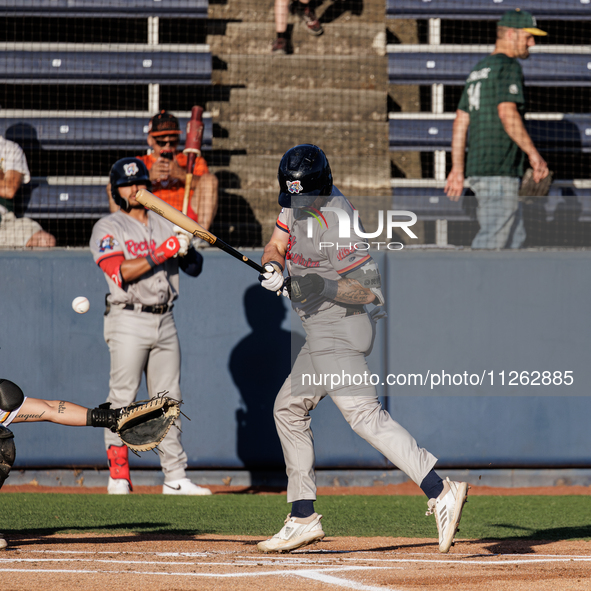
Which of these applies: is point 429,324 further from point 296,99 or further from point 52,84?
point 52,84

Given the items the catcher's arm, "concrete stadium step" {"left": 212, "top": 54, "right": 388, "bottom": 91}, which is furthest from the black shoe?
the catcher's arm

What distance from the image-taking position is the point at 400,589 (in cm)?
306

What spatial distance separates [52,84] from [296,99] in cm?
255

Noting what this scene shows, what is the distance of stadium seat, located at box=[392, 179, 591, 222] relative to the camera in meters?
7.18

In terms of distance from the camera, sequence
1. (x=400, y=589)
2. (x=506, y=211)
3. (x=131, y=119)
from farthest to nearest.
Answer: (x=131, y=119) < (x=506, y=211) < (x=400, y=589)

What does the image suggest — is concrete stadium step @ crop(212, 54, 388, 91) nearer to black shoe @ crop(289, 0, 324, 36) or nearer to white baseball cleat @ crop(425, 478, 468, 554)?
black shoe @ crop(289, 0, 324, 36)

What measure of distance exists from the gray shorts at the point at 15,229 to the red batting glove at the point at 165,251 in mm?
1634

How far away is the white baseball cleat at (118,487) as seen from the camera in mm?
6225

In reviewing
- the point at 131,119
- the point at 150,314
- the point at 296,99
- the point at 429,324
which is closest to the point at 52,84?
the point at 131,119

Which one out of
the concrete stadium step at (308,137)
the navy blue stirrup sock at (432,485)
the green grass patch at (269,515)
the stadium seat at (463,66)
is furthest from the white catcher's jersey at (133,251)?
the stadium seat at (463,66)

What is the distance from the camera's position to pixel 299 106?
9.57 meters

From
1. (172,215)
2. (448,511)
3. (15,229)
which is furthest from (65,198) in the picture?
(448,511)

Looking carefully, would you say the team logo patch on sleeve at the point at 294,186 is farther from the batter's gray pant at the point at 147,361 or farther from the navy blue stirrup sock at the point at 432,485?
the batter's gray pant at the point at 147,361

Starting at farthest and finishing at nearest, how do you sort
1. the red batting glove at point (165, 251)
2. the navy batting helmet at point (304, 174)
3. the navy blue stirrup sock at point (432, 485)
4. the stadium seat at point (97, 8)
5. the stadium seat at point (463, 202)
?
the stadium seat at point (97, 8) → the stadium seat at point (463, 202) → the red batting glove at point (165, 251) → the navy batting helmet at point (304, 174) → the navy blue stirrup sock at point (432, 485)
